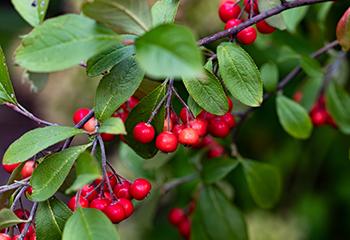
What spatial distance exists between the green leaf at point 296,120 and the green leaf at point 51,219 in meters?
0.56

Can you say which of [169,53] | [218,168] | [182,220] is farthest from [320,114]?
[169,53]

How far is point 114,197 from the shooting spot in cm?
75

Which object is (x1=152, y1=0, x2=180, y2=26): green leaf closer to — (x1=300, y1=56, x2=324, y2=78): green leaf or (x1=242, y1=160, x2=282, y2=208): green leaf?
(x1=300, y1=56, x2=324, y2=78): green leaf

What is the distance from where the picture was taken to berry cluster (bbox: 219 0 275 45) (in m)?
0.85

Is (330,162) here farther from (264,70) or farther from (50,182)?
(50,182)

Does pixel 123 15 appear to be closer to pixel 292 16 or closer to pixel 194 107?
pixel 194 107

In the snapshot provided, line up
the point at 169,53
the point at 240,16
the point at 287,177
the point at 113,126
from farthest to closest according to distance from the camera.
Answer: the point at 287,177 < the point at 240,16 < the point at 113,126 < the point at 169,53

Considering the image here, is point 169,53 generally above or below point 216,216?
above

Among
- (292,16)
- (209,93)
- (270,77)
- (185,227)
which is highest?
(209,93)

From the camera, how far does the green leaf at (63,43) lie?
62 cm

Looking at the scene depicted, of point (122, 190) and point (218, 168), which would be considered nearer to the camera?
point (122, 190)

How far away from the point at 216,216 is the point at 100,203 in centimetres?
59

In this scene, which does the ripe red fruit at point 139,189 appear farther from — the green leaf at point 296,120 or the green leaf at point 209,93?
the green leaf at point 296,120

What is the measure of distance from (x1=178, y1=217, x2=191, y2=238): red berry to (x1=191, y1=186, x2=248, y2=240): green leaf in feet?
0.16
